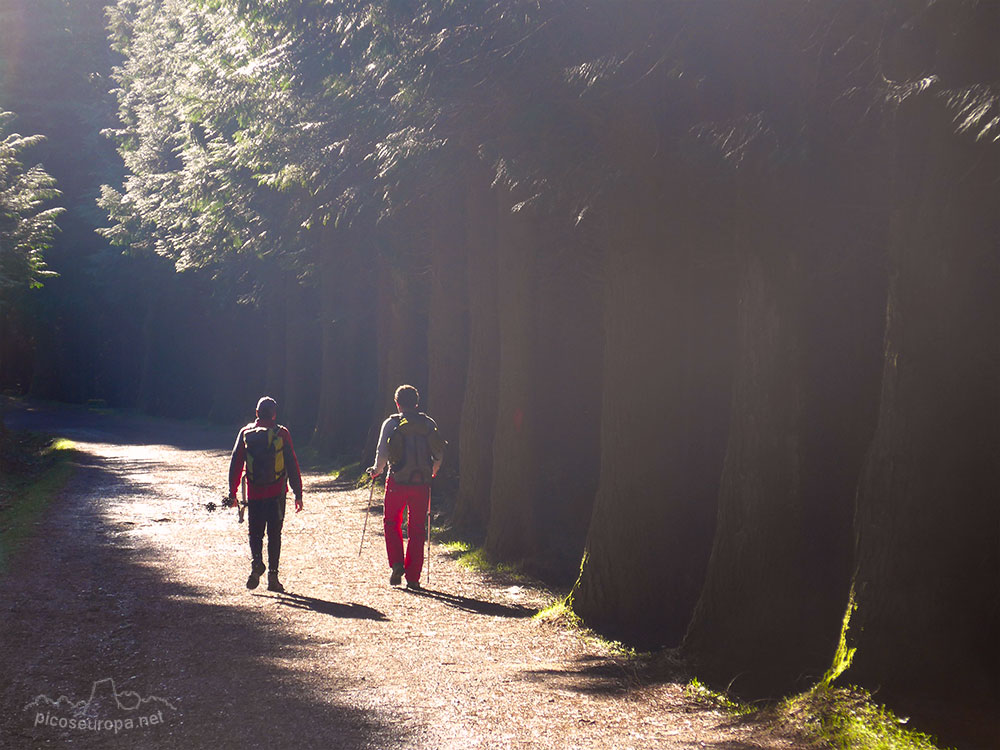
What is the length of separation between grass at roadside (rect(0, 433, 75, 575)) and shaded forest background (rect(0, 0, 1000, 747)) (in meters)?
5.95

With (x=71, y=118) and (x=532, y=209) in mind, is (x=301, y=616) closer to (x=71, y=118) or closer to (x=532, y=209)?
(x=532, y=209)

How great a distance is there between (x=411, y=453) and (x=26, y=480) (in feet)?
50.7

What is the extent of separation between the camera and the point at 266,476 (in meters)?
12.2

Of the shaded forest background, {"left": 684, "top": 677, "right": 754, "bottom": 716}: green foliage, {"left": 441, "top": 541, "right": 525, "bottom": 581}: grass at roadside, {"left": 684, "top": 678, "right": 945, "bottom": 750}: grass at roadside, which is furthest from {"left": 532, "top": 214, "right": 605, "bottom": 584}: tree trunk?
{"left": 684, "top": 678, "right": 945, "bottom": 750}: grass at roadside

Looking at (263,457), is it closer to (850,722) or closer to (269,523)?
(269,523)

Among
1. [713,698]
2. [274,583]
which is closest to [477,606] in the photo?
[274,583]

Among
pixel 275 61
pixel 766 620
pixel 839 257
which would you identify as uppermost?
pixel 275 61

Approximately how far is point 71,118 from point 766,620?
52452 millimetres

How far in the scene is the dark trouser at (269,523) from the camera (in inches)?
485

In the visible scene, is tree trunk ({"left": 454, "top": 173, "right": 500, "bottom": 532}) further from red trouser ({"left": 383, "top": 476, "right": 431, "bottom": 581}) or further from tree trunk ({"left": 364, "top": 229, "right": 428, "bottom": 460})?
red trouser ({"left": 383, "top": 476, "right": 431, "bottom": 581})

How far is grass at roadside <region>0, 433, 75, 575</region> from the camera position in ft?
55.4

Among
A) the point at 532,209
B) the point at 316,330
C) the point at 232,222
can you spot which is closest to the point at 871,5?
the point at 532,209

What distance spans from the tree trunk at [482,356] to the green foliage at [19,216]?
14.3 meters

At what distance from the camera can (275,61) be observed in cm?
1410
